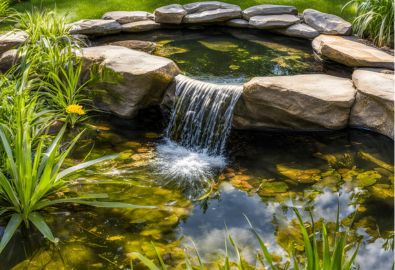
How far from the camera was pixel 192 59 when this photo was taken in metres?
6.29

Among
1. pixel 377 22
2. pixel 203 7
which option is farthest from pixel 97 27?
pixel 377 22

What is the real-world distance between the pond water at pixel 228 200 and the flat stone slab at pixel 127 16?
352 cm

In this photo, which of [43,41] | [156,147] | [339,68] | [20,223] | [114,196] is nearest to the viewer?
[20,223]

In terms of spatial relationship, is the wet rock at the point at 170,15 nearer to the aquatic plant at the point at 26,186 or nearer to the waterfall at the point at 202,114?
the waterfall at the point at 202,114

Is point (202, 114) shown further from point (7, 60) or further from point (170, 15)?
point (170, 15)

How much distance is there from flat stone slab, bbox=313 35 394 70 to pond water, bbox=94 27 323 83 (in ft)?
0.91

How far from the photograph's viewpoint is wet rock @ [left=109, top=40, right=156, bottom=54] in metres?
6.61

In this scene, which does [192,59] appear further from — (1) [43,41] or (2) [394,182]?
(2) [394,182]

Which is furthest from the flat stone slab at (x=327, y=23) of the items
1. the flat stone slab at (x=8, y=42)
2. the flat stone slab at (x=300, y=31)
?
the flat stone slab at (x=8, y=42)

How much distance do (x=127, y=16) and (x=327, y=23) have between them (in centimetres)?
351

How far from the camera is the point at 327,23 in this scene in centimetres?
690

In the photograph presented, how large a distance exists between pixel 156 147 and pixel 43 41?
70.7 inches

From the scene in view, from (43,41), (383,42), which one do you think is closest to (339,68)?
(383,42)

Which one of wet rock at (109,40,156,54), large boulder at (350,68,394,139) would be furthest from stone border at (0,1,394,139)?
wet rock at (109,40,156,54)
